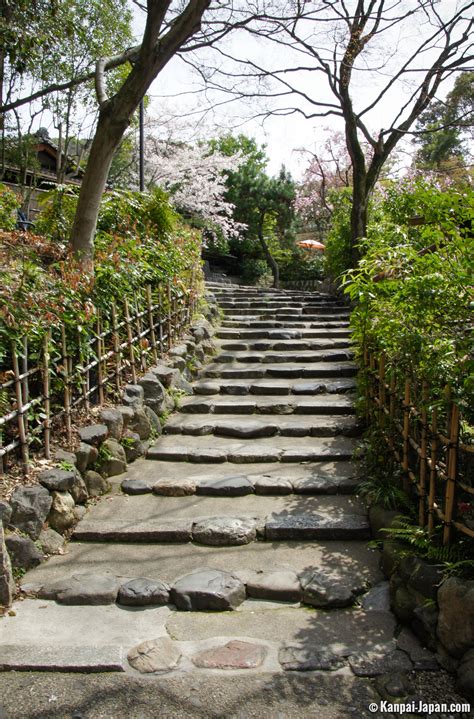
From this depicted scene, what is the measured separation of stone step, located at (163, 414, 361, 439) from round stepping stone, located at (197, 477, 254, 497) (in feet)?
3.87

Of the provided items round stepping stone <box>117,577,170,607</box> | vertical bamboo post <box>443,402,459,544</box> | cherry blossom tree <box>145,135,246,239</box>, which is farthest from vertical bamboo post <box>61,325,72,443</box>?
cherry blossom tree <box>145,135,246,239</box>

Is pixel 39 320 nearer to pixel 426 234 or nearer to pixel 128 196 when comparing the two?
pixel 426 234

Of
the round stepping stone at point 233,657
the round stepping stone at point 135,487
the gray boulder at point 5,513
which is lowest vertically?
the round stepping stone at point 233,657

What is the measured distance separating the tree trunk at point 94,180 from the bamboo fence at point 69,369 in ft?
2.79

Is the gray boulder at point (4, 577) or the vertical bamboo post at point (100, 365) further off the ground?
the vertical bamboo post at point (100, 365)

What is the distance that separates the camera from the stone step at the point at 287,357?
8312 mm

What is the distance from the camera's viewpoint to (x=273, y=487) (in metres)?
4.68

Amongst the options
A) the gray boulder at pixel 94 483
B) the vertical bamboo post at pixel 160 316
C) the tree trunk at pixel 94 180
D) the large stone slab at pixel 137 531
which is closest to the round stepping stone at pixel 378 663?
the large stone slab at pixel 137 531

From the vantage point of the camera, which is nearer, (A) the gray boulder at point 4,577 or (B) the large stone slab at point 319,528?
(A) the gray boulder at point 4,577

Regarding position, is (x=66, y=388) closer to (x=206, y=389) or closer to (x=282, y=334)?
(x=206, y=389)

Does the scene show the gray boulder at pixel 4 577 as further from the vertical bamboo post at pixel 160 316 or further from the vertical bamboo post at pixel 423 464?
the vertical bamboo post at pixel 160 316

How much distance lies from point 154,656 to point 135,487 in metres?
2.05

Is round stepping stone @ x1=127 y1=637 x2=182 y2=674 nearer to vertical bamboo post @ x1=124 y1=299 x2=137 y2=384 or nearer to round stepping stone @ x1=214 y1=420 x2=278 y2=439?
round stepping stone @ x1=214 y1=420 x2=278 y2=439

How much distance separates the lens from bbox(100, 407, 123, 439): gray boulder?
507cm
